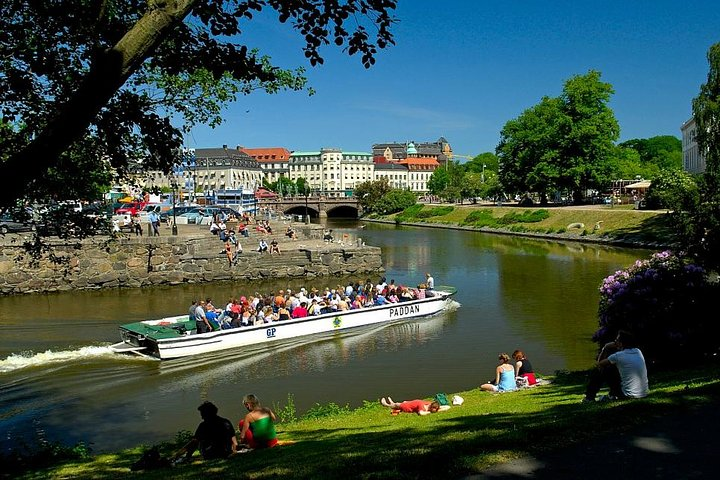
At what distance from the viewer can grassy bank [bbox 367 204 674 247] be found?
54.9 m

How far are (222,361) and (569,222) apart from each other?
55.4 m

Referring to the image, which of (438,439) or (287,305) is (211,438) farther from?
(287,305)

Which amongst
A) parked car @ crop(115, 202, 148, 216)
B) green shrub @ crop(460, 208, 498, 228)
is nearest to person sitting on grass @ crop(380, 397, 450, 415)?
parked car @ crop(115, 202, 148, 216)

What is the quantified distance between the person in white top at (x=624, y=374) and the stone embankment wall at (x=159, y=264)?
84.0ft

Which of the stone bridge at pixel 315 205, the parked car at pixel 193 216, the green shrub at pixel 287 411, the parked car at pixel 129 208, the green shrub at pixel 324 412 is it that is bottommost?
the green shrub at pixel 287 411

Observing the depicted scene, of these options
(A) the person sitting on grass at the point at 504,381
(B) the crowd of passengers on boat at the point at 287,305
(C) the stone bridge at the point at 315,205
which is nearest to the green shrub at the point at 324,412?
(A) the person sitting on grass at the point at 504,381

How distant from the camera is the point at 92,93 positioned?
5.69 meters

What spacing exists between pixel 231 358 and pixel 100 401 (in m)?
4.48

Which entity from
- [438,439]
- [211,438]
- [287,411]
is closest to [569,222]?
[287,411]

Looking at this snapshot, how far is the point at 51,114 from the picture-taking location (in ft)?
32.6

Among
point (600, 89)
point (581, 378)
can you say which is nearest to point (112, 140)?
point (581, 378)

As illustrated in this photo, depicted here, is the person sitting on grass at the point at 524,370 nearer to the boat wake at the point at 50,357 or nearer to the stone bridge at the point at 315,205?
the boat wake at the point at 50,357

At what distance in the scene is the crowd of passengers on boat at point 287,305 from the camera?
21.3 meters

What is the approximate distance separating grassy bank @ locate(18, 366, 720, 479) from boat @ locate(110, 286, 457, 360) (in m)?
8.42
